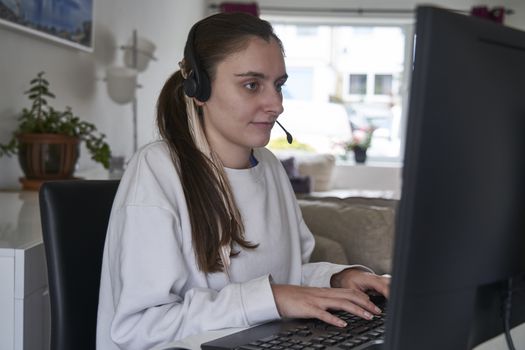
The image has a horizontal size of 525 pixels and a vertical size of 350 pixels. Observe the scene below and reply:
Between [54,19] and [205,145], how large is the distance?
2.31 metres

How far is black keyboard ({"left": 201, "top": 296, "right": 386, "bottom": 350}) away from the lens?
89 centimetres

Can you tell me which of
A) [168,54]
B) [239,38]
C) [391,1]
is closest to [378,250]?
[239,38]

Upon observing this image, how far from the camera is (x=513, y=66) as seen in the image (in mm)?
654

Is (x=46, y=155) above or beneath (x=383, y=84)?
beneath

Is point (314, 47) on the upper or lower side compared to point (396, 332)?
upper

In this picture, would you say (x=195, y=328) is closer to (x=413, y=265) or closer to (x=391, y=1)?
(x=413, y=265)

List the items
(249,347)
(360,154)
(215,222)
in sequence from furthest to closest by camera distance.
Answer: (360,154) → (215,222) → (249,347)

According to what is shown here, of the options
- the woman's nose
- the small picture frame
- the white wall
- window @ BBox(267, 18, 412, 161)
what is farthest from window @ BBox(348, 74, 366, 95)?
the woman's nose

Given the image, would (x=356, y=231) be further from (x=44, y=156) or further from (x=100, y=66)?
(x=100, y=66)

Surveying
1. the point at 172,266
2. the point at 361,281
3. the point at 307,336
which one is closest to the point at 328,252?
the point at 361,281

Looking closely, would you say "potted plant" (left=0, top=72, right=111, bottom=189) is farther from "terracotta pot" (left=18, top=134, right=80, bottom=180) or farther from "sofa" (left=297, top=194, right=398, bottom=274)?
"sofa" (left=297, top=194, right=398, bottom=274)

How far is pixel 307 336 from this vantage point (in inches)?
37.0

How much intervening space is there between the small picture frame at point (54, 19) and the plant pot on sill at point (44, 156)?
458 mm

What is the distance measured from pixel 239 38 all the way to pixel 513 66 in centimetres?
71
